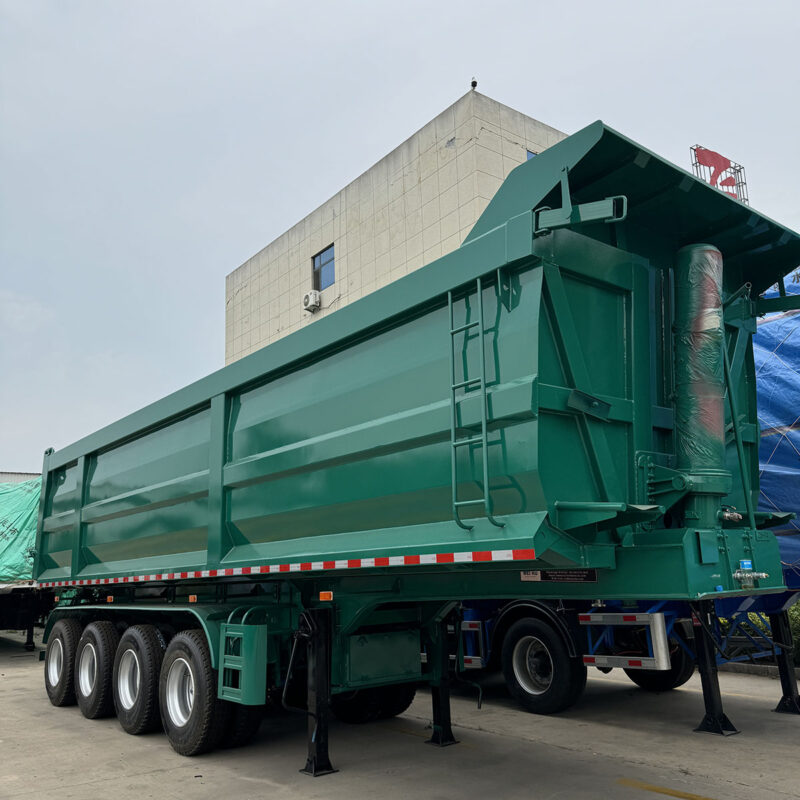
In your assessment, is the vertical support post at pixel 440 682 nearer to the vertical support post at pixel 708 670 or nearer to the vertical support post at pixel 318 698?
the vertical support post at pixel 318 698

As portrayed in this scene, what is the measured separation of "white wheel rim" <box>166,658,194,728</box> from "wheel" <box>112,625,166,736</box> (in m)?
0.43

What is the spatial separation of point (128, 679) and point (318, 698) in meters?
2.93

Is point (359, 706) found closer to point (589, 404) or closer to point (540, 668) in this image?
point (540, 668)

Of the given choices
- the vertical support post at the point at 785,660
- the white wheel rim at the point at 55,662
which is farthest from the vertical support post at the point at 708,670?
the white wheel rim at the point at 55,662

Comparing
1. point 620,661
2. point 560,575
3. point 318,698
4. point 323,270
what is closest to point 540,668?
point 620,661

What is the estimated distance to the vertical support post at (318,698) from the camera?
231 inches

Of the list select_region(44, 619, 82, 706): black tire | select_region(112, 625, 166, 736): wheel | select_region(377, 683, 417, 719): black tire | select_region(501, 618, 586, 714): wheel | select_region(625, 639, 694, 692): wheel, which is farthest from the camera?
select_region(44, 619, 82, 706): black tire

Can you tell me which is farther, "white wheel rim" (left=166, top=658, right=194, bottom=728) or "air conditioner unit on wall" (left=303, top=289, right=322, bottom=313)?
"air conditioner unit on wall" (left=303, top=289, right=322, bottom=313)

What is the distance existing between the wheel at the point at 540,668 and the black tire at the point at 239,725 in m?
2.96

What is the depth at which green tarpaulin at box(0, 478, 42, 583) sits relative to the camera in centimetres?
1409

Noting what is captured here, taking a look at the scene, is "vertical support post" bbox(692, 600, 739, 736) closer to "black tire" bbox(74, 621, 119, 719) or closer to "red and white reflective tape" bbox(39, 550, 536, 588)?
"red and white reflective tape" bbox(39, 550, 536, 588)

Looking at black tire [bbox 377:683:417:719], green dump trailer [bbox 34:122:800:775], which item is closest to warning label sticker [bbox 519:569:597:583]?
green dump trailer [bbox 34:122:800:775]

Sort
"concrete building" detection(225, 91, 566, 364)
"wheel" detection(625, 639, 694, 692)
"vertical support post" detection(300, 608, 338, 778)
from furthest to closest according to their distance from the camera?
1. "concrete building" detection(225, 91, 566, 364)
2. "wheel" detection(625, 639, 694, 692)
3. "vertical support post" detection(300, 608, 338, 778)

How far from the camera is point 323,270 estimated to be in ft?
72.7
